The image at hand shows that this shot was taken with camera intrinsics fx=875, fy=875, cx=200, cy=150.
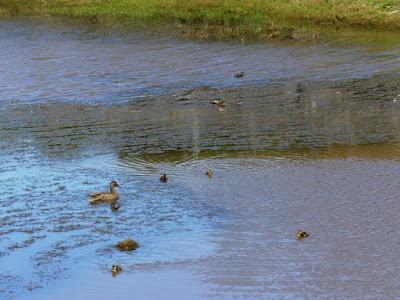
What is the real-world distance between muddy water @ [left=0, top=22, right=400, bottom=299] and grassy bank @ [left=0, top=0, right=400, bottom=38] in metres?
4.18

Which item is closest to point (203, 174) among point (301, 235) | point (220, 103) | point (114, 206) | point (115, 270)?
point (114, 206)

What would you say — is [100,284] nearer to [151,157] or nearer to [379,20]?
[151,157]

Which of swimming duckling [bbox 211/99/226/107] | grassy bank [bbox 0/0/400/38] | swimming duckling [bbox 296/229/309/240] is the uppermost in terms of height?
grassy bank [bbox 0/0/400/38]

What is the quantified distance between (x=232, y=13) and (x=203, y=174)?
20.5m

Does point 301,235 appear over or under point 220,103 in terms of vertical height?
over

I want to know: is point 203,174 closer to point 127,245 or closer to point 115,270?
point 127,245

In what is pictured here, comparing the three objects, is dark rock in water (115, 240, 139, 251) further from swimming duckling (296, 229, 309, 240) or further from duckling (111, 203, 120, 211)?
swimming duckling (296, 229, 309, 240)

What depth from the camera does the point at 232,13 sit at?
35781 millimetres

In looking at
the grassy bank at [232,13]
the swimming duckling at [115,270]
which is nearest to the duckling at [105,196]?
the swimming duckling at [115,270]

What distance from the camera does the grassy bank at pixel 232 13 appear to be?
33.2 m

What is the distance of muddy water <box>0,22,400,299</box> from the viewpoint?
1157 cm

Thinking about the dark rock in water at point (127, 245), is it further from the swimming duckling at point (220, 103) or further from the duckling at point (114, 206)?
the swimming duckling at point (220, 103)

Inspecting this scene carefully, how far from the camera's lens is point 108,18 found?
37.6m

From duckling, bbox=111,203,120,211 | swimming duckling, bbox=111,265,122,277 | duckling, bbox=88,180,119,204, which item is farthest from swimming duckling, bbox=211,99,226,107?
swimming duckling, bbox=111,265,122,277
